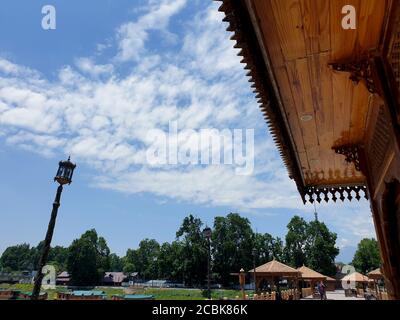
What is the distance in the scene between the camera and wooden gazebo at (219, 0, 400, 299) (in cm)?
291

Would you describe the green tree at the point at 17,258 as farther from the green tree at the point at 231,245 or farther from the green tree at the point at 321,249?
the green tree at the point at 321,249

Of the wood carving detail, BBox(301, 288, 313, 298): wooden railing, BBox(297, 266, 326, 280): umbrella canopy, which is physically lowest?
BBox(301, 288, 313, 298): wooden railing

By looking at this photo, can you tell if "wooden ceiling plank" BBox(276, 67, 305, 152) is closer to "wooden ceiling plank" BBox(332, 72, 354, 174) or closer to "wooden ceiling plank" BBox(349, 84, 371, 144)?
"wooden ceiling plank" BBox(332, 72, 354, 174)

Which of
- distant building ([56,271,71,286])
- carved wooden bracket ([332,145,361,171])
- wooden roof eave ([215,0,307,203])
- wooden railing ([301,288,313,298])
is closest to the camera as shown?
wooden roof eave ([215,0,307,203])

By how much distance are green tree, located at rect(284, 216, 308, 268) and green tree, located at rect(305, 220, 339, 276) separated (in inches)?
45.5

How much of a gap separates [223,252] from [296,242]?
1838 centimetres

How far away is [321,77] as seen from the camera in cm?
378

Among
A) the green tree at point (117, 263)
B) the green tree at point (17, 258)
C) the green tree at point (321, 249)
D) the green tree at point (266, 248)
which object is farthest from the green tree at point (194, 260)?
the green tree at point (17, 258)

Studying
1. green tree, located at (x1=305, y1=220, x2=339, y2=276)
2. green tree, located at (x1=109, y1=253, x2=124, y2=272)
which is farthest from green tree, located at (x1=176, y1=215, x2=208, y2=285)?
green tree, located at (x1=109, y1=253, x2=124, y2=272)

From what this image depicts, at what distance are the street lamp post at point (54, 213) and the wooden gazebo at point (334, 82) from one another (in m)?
7.27

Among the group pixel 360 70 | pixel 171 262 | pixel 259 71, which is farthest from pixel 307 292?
pixel 171 262

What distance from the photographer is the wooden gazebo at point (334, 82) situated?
2.91m
